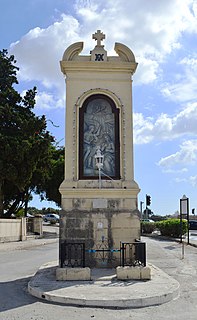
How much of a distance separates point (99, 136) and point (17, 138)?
564 inches

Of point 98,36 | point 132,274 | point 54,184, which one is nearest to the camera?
point 132,274

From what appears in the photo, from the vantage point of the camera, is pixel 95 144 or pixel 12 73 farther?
pixel 12 73

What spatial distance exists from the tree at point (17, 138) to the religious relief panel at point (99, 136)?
13.1m

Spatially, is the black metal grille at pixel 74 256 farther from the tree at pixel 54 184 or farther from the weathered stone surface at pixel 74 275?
the tree at pixel 54 184

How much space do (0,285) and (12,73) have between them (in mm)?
22223

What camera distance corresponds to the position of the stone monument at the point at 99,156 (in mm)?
11711

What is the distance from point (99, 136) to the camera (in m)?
Answer: 12.6

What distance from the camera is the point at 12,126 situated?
27125 mm

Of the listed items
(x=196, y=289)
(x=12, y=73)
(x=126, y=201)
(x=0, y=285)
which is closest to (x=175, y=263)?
(x=126, y=201)

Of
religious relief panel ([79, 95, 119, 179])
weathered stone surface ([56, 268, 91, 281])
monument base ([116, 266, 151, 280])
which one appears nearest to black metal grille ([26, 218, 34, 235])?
religious relief panel ([79, 95, 119, 179])

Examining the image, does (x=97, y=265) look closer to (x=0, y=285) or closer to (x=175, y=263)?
(x=0, y=285)

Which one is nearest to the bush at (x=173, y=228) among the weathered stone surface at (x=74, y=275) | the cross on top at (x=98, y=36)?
the cross on top at (x=98, y=36)

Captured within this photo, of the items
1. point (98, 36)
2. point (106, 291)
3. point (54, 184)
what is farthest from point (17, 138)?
point (106, 291)

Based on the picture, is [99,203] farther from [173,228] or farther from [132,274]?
[173,228]
